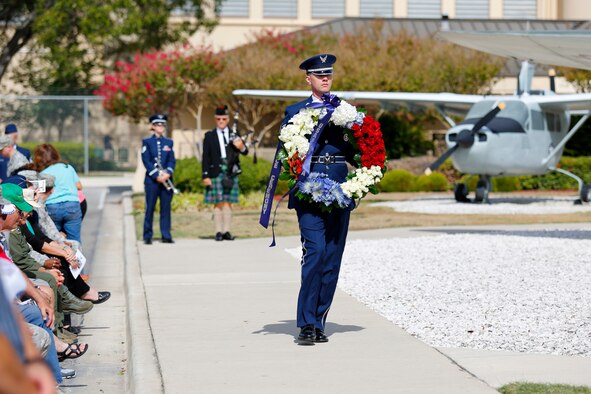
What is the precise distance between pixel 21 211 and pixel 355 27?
119 ft

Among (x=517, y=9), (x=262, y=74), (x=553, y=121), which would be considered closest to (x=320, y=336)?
(x=553, y=121)

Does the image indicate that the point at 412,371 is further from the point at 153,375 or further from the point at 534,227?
the point at 534,227

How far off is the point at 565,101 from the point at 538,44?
11.0m

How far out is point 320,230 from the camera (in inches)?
344

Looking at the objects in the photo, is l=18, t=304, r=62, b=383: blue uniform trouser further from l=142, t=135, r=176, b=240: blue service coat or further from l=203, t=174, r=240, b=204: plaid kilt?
l=203, t=174, r=240, b=204: plaid kilt

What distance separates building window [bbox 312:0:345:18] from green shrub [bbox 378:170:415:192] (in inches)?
1018

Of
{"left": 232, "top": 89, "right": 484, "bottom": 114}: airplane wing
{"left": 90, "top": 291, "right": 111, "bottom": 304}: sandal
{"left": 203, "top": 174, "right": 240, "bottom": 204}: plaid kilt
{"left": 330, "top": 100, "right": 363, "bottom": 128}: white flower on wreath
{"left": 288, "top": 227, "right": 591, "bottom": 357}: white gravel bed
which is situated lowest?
{"left": 288, "top": 227, "right": 591, "bottom": 357}: white gravel bed

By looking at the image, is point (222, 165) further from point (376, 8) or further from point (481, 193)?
point (376, 8)

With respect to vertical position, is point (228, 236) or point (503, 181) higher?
point (228, 236)

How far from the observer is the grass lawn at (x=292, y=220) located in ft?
63.7

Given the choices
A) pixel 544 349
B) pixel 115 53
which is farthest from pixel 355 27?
pixel 544 349

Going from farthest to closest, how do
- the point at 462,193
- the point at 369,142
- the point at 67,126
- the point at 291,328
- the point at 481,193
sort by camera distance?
the point at 67,126
the point at 462,193
the point at 481,193
the point at 291,328
the point at 369,142

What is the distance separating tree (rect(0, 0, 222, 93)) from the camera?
41375mm

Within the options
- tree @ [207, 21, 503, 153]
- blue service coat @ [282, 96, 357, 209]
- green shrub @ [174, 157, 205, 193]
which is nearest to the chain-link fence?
tree @ [207, 21, 503, 153]
